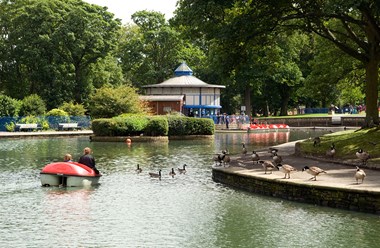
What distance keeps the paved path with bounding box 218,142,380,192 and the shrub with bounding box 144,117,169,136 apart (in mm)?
23163

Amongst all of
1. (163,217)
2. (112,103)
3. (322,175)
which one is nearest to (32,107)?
(112,103)

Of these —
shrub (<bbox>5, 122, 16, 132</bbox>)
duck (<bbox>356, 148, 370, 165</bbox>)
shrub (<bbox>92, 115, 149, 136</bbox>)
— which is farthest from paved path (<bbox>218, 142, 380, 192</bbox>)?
shrub (<bbox>5, 122, 16, 132</bbox>)

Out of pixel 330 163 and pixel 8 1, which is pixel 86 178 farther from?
pixel 8 1

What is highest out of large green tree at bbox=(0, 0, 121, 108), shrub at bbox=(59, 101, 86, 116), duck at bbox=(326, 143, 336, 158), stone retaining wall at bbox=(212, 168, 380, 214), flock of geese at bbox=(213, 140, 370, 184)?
large green tree at bbox=(0, 0, 121, 108)

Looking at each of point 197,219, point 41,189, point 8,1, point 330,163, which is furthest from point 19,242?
point 8,1

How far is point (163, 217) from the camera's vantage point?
19.9 metres

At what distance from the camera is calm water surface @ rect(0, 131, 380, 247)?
55.3 ft

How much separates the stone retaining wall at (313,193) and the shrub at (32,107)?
48328 millimetres

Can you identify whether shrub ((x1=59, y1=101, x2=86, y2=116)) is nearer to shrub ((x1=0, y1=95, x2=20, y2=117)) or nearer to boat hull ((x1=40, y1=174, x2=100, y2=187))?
shrub ((x1=0, y1=95, x2=20, y2=117))

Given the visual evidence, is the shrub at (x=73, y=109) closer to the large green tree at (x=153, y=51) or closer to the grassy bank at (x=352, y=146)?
the large green tree at (x=153, y=51)

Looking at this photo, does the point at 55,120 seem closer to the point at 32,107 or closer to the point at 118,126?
the point at 32,107

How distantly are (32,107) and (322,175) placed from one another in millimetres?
51716

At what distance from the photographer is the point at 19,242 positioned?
54.0 feet

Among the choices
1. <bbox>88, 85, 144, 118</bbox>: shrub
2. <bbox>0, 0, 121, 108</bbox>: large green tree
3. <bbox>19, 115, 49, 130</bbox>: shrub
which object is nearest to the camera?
<bbox>88, 85, 144, 118</bbox>: shrub
